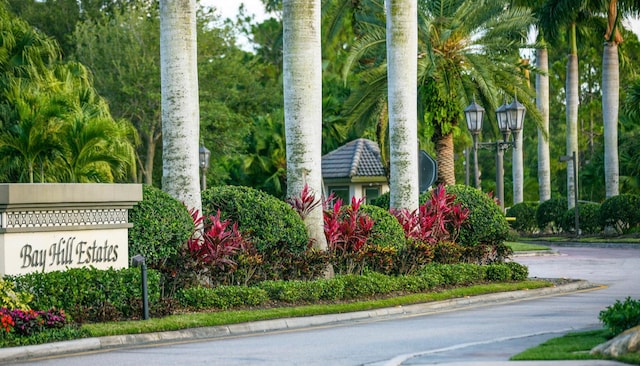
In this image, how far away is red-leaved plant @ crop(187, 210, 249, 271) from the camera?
19.5 metres

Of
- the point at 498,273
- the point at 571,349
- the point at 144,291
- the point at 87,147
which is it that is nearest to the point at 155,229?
the point at 144,291

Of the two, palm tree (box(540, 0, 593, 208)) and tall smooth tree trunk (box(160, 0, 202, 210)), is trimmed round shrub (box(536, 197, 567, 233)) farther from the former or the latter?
tall smooth tree trunk (box(160, 0, 202, 210))

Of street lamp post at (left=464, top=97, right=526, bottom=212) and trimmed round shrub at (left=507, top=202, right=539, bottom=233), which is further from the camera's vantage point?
trimmed round shrub at (left=507, top=202, right=539, bottom=233)

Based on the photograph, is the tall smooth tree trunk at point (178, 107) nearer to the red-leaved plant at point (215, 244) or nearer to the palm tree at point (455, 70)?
the red-leaved plant at point (215, 244)

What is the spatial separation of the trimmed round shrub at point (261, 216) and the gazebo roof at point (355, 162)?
29530 millimetres

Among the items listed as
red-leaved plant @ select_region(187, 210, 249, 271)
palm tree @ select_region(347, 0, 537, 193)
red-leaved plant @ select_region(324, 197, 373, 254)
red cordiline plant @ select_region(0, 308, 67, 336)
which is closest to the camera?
red cordiline plant @ select_region(0, 308, 67, 336)

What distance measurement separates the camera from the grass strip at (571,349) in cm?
1205

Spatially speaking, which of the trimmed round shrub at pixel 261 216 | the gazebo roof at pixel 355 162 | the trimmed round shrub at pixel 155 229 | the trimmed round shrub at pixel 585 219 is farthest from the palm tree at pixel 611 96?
the trimmed round shrub at pixel 155 229

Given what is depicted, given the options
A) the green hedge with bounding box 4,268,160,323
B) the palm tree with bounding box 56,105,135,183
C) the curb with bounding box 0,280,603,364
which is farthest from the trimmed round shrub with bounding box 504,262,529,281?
the green hedge with bounding box 4,268,160,323

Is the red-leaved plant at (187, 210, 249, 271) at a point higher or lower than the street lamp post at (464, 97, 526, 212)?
lower

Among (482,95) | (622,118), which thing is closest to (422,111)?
(482,95)

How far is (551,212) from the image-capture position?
54125 mm

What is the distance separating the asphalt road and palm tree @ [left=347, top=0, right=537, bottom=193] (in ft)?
41.2

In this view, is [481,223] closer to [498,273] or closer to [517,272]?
[517,272]
